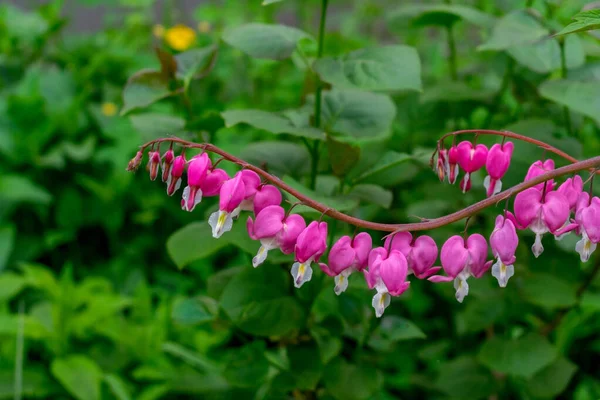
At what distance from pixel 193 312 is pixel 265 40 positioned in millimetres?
513

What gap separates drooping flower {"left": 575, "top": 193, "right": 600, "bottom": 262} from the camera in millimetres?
822

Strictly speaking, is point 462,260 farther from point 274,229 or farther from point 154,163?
point 154,163

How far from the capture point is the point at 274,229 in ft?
2.81

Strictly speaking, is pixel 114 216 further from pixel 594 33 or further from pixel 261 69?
pixel 594 33

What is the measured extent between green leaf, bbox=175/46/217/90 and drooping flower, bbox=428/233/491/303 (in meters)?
0.67

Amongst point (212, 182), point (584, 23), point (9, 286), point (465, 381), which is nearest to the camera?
point (584, 23)

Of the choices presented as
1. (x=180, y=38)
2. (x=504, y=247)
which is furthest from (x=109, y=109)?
(x=504, y=247)

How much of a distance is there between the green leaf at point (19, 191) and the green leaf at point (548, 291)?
1.46 metres

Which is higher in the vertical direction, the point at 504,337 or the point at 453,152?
the point at 453,152

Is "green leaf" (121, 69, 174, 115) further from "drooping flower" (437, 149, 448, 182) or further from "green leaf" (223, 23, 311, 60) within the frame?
"drooping flower" (437, 149, 448, 182)

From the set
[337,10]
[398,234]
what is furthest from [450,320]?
[337,10]

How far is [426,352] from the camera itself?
1.77 metres

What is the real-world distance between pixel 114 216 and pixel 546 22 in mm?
1524

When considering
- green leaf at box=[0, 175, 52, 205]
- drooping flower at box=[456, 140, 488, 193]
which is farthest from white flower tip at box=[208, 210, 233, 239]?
green leaf at box=[0, 175, 52, 205]
